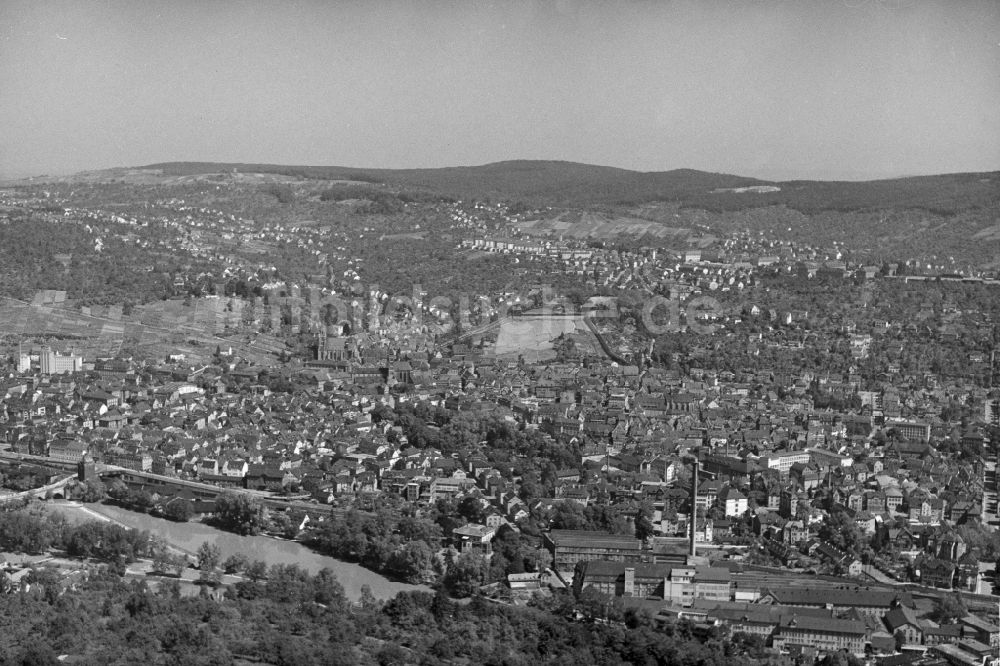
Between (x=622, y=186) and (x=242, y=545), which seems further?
(x=622, y=186)

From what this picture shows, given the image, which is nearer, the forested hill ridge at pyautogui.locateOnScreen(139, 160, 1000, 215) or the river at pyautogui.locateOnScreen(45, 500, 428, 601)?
the river at pyautogui.locateOnScreen(45, 500, 428, 601)

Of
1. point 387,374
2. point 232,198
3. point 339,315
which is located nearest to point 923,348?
point 387,374

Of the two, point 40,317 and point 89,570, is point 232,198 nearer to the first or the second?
point 40,317

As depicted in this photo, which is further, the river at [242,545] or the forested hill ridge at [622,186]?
the forested hill ridge at [622,186]

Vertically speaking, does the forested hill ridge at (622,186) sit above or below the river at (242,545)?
above

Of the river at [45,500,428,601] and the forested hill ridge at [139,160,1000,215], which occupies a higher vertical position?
the forested hill ridge at [139,160,1000,215]
